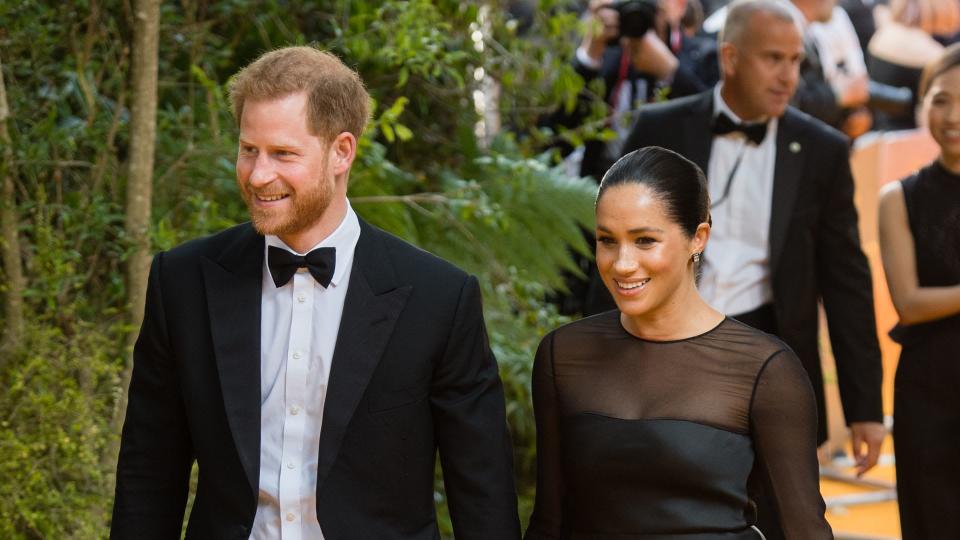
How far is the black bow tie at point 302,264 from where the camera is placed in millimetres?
2557

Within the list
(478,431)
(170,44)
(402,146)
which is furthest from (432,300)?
(402,146)

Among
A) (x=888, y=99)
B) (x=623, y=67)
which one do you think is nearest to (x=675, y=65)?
(x=623, y=67)

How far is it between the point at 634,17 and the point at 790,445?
3.25 m

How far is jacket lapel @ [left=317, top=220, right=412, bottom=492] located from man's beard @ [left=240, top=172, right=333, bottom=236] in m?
0.14

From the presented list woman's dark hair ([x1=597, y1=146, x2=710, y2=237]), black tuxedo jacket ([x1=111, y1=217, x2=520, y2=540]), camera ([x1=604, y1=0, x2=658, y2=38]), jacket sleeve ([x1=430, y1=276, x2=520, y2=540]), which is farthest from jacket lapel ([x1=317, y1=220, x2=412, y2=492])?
camera ([x1=604, y1=0, x2=658, y2=38])

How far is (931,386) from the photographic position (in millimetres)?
3875

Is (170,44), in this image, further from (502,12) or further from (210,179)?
(502,12)

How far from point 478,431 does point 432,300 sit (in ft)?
0.83

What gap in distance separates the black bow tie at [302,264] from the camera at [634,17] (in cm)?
328

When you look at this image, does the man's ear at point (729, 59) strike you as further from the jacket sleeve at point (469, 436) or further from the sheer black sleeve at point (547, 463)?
the jacket sleeve at point (469, 436)

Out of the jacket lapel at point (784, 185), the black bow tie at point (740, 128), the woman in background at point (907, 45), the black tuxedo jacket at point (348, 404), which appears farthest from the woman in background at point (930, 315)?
the woman in background at point (907, 45)

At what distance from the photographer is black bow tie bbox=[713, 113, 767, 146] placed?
4.04 metres

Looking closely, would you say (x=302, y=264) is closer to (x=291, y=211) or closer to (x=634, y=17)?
(x=291, y=211)

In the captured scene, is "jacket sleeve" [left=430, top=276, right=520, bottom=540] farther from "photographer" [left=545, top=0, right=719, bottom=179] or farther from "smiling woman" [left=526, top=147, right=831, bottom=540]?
"photographer" [left=545, top=0, right=719, bottom=179]
